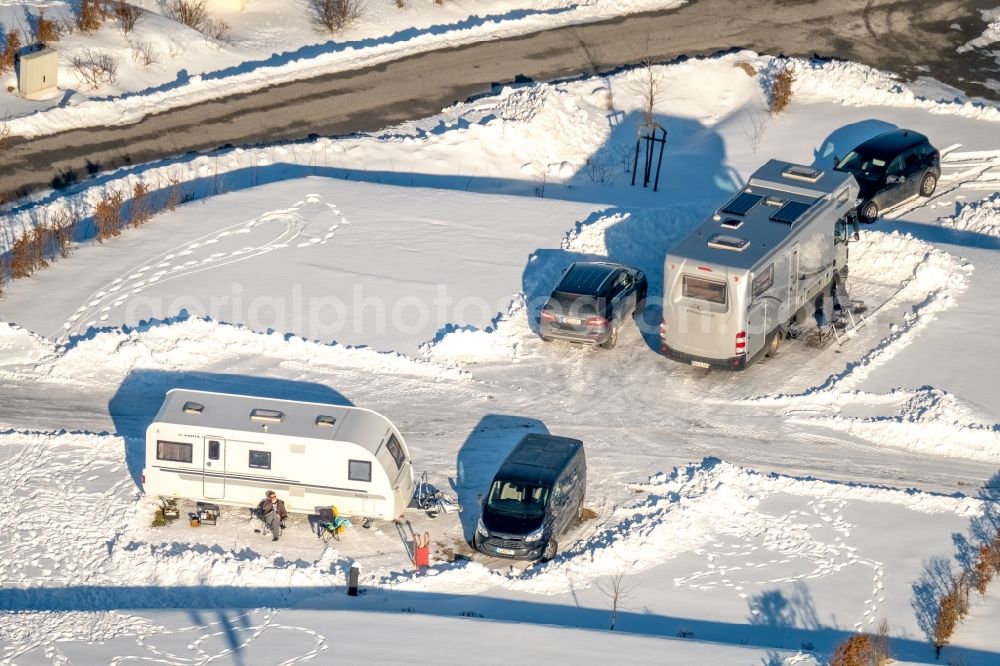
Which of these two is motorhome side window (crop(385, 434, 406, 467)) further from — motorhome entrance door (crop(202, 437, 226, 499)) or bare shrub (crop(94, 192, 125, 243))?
bare shrub (crop(94, 192, 125, 243))

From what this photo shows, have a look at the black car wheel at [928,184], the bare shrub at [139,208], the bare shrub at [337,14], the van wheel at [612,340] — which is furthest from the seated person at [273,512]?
the bare shrub at [337,14]

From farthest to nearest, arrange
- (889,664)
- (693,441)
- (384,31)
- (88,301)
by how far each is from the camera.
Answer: (384,31) → (88,301) → (693,441) → (889,664)

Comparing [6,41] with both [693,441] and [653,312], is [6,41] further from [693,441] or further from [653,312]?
[693,441]

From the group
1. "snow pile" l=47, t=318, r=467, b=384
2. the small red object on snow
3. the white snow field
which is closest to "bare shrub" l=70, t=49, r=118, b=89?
the white snow field

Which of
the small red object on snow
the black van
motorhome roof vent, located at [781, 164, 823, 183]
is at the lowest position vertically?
the small red object on snow

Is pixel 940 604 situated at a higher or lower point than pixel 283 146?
lower

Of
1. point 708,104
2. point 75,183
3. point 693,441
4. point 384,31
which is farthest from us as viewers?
point 384,31

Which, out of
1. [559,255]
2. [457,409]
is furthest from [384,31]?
[457,409]
